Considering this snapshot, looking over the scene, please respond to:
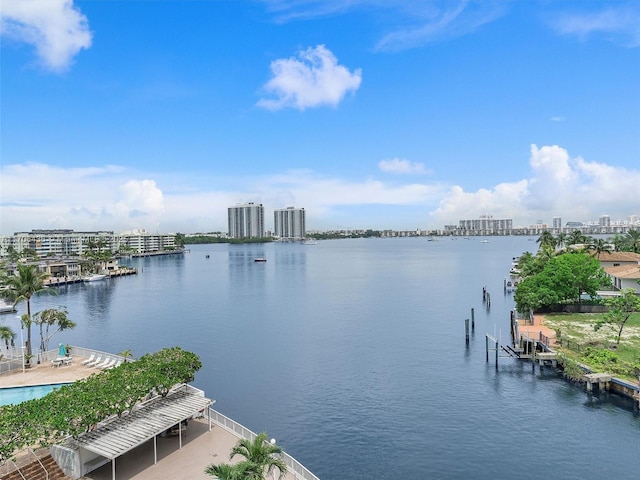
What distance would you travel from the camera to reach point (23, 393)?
2947cm

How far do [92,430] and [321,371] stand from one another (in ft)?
82.7

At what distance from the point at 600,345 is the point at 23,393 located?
46896 millimetres

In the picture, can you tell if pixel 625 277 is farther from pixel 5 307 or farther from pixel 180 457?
pixel 5 307

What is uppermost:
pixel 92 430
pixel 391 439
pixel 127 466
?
pixel 92 430

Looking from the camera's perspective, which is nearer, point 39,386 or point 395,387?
point 39,386

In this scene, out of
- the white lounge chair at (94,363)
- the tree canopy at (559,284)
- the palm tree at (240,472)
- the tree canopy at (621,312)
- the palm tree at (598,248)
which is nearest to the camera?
the palm tree at (240,472)

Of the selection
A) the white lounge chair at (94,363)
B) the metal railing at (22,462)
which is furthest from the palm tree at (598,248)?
the metal railing at (22,462)

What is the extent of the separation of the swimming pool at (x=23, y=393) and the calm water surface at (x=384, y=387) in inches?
480

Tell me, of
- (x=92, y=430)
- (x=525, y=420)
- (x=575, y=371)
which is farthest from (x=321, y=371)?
(x=92, y=430)

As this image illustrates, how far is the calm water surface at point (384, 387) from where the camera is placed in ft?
92.1

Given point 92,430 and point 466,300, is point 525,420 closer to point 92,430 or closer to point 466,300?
point 92,430

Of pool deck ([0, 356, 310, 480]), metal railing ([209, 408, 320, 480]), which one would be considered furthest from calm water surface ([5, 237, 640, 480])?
pool deck ([0, 356, 310, 480])

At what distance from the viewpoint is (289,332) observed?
61344mm

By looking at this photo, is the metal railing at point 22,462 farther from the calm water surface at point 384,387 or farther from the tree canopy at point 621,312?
the tree canopy at point 621,312
